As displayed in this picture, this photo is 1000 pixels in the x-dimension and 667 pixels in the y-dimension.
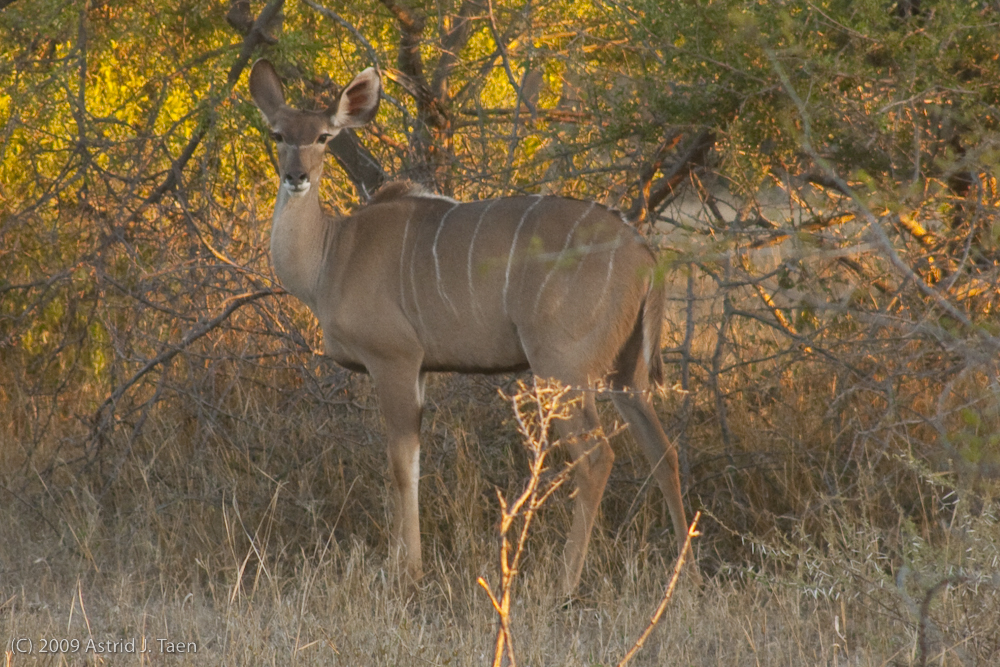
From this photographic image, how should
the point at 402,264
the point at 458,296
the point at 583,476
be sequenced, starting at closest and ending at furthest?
the point at 583,476
the point at 458,296
the point at 402,264

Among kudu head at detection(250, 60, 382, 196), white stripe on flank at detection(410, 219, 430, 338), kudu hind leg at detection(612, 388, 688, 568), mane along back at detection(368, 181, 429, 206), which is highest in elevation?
kudu head at detection(250, 60, 382, 196)

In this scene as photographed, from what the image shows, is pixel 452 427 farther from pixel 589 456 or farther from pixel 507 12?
pixel 507 12

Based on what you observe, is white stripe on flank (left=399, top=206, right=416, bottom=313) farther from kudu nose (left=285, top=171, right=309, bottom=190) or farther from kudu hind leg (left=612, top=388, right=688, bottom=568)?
kudu hind leg (left=612, top=388, right=688, bottom=568)

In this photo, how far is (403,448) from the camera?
3990 millimetres

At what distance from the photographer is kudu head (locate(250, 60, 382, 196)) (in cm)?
399

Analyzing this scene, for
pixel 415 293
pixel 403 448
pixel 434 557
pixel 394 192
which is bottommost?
pixel 434 557

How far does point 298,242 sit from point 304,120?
398 millimetres

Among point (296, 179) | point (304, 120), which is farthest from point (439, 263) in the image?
point (304, 120)

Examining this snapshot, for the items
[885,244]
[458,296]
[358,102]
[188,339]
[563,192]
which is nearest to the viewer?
[885,244]

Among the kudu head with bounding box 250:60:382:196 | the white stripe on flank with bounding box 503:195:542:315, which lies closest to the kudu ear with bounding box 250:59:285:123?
the kudu head with bounding box 250:60:382:196

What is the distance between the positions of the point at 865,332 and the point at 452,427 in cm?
147

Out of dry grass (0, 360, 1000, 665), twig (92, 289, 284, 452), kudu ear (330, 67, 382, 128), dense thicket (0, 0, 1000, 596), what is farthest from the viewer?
twig (92, 289, 284, 452)

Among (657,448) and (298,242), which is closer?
(657,448)

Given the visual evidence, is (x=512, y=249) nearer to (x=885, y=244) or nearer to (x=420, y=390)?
(x=420, y=390)
